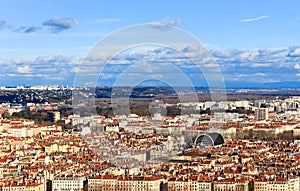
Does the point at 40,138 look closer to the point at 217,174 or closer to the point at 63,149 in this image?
the point at 63,149

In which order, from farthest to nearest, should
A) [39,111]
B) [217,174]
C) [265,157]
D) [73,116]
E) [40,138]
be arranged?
[39,111] < [73,116] < [40,138] < [265,157] < [217,174]

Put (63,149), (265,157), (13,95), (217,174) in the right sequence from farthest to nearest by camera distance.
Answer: (13,95) → (63,149) → (265,157) → (217,174)

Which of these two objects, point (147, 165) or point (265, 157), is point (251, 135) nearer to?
point (265, 157)

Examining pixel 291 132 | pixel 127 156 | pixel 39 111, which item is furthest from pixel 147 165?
pixel 39 111

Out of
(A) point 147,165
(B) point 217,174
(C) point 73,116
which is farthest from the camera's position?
(C) point 73,116

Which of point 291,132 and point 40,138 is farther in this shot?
point 291,132

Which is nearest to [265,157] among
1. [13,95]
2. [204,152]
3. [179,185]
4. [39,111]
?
[204,152]
